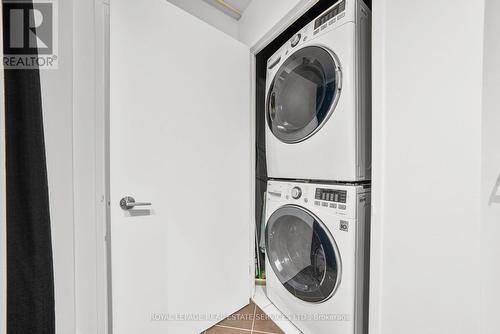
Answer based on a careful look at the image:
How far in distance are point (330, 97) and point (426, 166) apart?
491 millimetres

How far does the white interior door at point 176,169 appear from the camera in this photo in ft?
3.00

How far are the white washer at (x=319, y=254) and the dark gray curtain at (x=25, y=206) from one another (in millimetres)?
1080

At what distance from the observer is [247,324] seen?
1286 millimetres

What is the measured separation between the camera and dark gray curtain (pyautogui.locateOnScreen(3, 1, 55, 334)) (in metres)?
0.72

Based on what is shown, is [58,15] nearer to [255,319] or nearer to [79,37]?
A: [79,37]

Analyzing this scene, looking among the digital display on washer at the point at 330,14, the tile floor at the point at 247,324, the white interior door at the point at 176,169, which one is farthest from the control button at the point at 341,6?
the tile floor at the point at 247,324

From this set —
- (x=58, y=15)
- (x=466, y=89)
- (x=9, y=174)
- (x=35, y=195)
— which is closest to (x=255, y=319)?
(x=35, y=195)

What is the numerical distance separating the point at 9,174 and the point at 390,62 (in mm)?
1461

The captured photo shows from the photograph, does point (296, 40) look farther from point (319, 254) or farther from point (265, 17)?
point (319, 254)

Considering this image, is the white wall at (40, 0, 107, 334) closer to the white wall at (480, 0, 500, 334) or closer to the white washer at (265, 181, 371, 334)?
the white washer at (265, 181, 371, 334)

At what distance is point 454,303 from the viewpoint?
2.21 feet

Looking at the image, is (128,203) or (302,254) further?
(302,254)

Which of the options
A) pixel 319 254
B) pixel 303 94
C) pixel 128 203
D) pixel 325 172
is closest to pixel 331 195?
pixel 325 172

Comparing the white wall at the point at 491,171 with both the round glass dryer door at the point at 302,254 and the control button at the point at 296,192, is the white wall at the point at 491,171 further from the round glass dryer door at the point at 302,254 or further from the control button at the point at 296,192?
the control button at the point at 296,192
